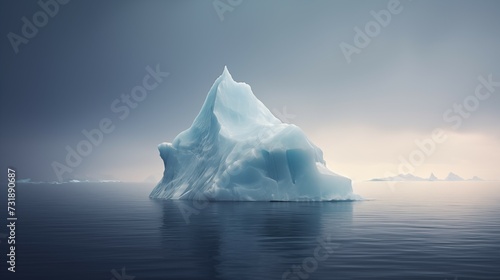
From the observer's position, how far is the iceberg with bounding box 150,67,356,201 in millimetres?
48656

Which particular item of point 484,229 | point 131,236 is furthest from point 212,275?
point 484,229

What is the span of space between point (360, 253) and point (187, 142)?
4367cm

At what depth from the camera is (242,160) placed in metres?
48.5

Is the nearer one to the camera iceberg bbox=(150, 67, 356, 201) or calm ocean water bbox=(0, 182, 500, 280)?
calm ocean water bbox=(0, 182, 500, 280)

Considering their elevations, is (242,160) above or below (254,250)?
above

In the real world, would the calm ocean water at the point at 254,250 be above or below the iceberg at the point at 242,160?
below

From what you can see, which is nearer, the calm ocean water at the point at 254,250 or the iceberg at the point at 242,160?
the calm ocean water at the point at 254,250

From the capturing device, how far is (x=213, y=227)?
26484 millimetres

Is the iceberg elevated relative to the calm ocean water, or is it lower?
elevated

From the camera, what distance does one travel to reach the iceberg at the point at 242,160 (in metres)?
48.7

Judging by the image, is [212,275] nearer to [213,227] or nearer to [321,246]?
[321,246]

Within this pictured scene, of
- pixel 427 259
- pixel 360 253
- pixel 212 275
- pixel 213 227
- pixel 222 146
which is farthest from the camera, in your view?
pixel 222 146

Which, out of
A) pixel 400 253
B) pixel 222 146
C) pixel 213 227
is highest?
pixel 222 146

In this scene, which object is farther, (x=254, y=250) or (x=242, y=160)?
(x=242, y=160)
